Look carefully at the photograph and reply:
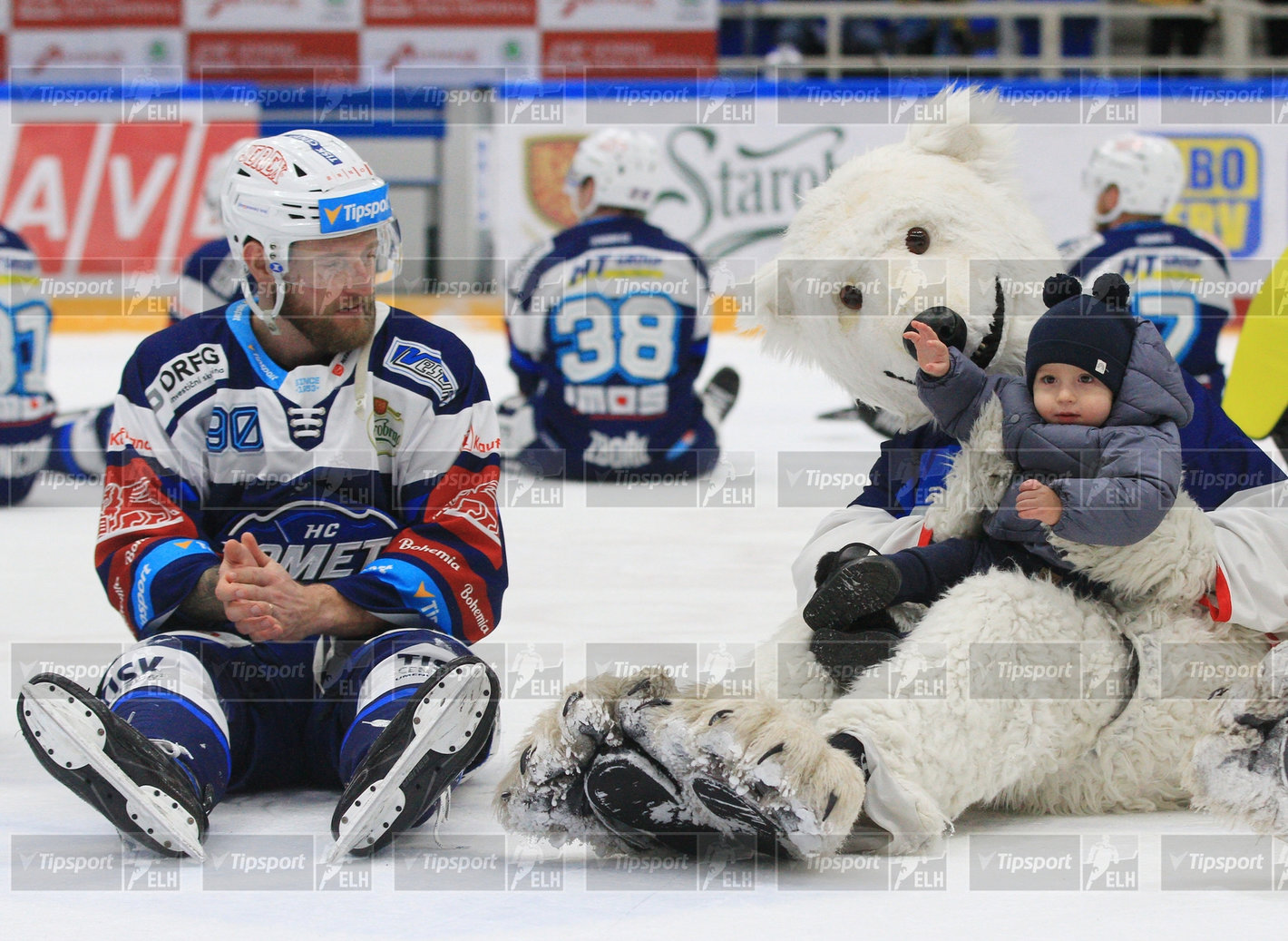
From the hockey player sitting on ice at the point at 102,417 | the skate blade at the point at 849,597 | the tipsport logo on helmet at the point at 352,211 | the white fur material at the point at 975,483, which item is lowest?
the hockey player sitting on ice at the point at 102,417

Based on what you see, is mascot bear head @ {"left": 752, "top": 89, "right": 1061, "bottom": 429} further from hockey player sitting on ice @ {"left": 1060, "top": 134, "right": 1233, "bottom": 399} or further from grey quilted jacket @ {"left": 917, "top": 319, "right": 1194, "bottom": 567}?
hockey player sitting on ice @ {"left": 1060, "top": 134, "right": 1233, "bottom": 399}

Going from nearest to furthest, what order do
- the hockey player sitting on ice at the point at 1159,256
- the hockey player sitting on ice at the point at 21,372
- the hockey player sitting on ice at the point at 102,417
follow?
the hockey player sitting on ice at the point at 21,372 < the hockey player sitting on ice at the point at 102,417 < the hockey player sitting on ice at the point at 1159,256

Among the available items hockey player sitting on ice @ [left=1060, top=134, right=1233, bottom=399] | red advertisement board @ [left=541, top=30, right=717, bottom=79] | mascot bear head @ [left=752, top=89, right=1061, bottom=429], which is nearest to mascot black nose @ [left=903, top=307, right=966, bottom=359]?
mascot bear head @ [left=752, top=89, right=1061, bottom=429]

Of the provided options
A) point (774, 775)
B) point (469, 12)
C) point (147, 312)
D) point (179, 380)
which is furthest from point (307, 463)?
point (469, 12)

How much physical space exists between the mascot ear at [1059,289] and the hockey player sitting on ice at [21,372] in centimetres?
397

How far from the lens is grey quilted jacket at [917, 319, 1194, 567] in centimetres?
209

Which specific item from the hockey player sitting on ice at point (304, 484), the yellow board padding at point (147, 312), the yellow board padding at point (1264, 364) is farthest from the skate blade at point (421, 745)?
the yellow board padding at point (147, 312)

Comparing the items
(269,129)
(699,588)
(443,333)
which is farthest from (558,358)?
(269,129)

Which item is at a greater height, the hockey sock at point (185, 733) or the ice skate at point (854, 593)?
the ice skate at point (854, 593)

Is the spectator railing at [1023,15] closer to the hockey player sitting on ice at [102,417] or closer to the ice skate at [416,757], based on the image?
the hockey player sitting on ice at [102,417]

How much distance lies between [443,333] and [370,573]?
43cm

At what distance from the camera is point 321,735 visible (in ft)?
7.88

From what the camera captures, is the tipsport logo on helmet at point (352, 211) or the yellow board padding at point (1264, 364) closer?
the tipsport logo on helmet at point (352, 211)

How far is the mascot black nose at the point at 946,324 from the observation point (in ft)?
7.73
